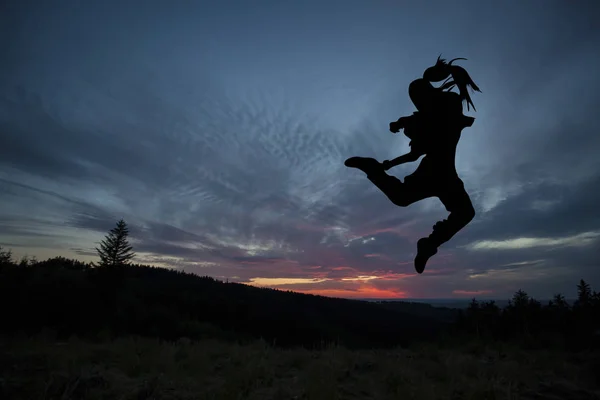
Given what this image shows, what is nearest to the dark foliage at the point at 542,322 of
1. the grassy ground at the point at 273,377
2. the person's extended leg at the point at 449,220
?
the grassy ground at the point at 273,377

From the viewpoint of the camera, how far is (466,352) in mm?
20578

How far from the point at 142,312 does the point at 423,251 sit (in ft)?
139

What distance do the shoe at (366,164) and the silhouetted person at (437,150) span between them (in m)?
0.10

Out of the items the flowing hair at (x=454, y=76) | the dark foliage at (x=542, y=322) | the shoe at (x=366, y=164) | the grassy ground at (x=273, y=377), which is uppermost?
the flowing hair at (x=454, y=76)

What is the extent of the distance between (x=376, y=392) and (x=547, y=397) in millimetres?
5519

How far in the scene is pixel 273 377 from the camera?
11648mm

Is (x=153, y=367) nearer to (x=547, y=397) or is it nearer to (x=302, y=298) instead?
(x=547, y=397)

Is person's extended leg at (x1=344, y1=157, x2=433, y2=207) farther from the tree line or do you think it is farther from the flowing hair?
the tree line

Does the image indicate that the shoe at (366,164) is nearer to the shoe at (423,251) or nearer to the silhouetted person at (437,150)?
the silhouetted person at (437,150)

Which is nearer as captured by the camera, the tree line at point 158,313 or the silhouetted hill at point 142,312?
the tree line at point 158,313

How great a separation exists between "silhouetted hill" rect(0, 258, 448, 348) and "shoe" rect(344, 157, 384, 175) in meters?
16.8

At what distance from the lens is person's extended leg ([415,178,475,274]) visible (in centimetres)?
228

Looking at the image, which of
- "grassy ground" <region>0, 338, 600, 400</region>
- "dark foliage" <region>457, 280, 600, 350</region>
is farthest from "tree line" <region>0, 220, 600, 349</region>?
"grassy ground" <region>0, 338, 600, 400</region>

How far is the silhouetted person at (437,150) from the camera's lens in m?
2.23
